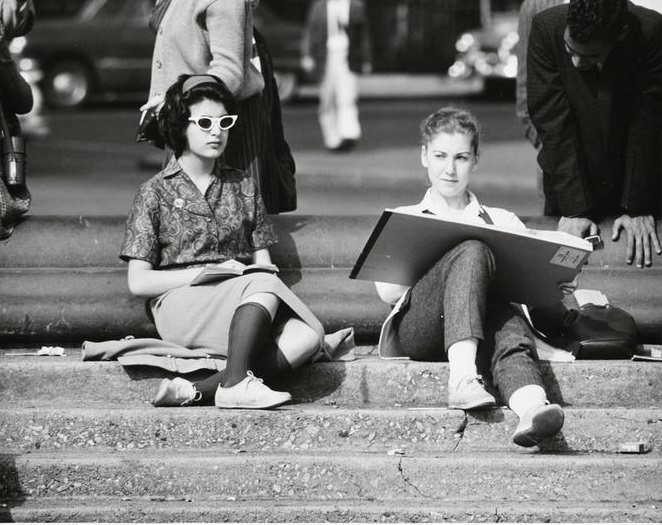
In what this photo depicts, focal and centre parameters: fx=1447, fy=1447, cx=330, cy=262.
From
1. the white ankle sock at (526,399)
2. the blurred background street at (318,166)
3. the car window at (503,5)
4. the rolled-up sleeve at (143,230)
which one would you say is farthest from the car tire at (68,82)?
the white ankle sock at (526,399)

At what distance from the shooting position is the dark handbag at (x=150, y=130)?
590cm

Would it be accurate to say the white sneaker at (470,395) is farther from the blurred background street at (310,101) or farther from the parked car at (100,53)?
the parked car at (100,53)

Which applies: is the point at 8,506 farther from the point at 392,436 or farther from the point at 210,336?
the point at 392,436

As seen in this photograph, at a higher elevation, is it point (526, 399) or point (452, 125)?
point (452, 125)

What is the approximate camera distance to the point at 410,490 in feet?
16.6

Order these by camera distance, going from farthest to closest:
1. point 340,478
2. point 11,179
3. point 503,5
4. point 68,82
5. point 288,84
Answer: point 503,5, point 288,84, point 68,82, point 11,179, point 340,478

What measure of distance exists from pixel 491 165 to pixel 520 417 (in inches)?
349

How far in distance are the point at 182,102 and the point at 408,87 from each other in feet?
64.3

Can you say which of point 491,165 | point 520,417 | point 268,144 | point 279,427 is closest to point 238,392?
point 279,427

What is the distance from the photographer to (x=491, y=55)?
850 inches

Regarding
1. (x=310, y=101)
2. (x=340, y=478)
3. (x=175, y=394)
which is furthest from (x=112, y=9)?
(x=340, y=478)

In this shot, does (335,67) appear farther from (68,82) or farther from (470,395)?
(470,395)

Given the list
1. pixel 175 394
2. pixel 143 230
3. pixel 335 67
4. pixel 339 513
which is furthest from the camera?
pixel 335 67

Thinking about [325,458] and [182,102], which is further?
[182,102]
